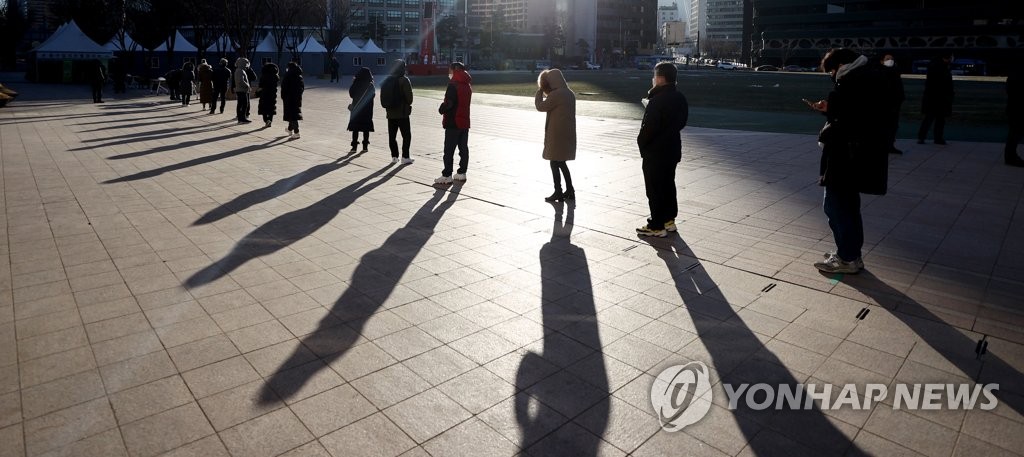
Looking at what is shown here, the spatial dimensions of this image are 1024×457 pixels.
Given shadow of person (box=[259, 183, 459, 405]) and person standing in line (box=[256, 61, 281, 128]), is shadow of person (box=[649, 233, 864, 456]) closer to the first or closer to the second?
shadow of person (box=[259, 183, 459, 405])

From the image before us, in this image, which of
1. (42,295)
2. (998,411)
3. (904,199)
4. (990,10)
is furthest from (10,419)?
(990,10)

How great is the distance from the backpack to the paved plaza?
186 centimetres

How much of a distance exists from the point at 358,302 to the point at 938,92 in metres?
13.1

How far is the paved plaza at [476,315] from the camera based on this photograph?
10.6 feet

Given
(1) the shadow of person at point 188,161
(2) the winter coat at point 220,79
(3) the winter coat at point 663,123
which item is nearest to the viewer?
(3) the winter coat at point 663,123

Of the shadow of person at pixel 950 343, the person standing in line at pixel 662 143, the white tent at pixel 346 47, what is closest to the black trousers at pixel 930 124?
the person standing in line at pixel 662 143

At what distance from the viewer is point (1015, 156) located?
11219 mm

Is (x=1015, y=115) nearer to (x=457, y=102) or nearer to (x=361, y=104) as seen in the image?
(x=457, y=102)

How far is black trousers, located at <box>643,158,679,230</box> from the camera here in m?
6.71

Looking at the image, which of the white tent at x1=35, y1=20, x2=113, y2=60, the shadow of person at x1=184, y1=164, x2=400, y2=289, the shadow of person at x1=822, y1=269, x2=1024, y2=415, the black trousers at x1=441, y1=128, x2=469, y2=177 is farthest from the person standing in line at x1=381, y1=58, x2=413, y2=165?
the white tent at x1=35, y1=20, x2=113, y2=60

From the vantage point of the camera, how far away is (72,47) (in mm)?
37500

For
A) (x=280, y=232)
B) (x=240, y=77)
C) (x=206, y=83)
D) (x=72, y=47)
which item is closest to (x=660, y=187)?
(x=280, y=232)

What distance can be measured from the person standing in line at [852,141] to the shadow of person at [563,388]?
2.20m

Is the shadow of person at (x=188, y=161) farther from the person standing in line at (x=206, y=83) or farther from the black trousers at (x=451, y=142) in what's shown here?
the person standing in line at (x=206, y=83)
